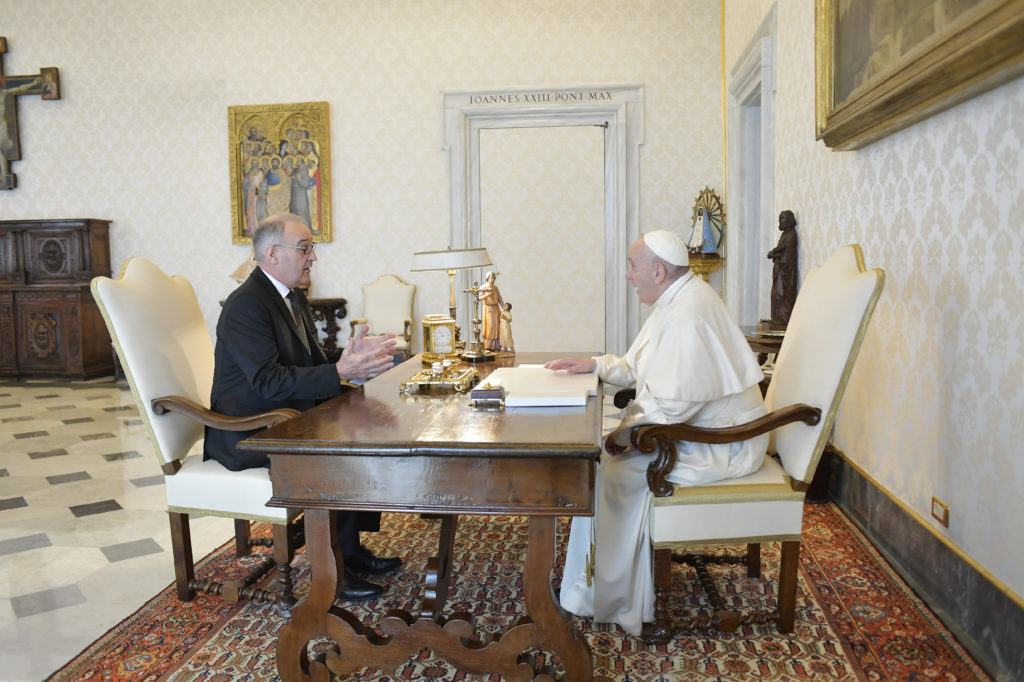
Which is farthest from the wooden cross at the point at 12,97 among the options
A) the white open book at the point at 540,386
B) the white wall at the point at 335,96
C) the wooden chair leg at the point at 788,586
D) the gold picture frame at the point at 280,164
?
the wooden chair leg at the point at 788,586

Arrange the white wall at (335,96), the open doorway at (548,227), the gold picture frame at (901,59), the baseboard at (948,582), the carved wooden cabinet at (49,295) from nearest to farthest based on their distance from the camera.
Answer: the gold picture frame at (901,59) < the baseboard at (948,582) < the white wall at (335,96) < the open doorway at (548,227) < the carved wooden cabinet at (49,295)

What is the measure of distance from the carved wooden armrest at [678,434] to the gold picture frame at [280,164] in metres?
6.86

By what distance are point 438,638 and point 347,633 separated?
0.28 m

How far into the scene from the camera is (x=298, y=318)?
373 cm

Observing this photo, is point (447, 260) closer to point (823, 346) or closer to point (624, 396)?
point (624, 396)

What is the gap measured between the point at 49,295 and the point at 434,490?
8690 millimetres

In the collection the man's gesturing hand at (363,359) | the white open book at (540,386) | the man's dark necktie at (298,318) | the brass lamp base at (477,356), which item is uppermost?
the man's dark necktie at (298,318)

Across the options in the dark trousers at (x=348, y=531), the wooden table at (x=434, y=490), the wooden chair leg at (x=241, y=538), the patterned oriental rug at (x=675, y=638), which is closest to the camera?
the wooden table at (x=434, y=490)

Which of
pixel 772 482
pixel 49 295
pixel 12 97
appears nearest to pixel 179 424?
pixel 772 482

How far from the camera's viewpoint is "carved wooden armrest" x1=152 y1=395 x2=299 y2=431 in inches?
115

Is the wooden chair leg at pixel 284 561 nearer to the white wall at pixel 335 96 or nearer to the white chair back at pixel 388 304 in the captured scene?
the white chair back at pixel 388 304

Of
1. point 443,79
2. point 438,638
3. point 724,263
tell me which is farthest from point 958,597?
point 443,79

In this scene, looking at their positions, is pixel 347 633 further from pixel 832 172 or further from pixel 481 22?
pixel 481 22

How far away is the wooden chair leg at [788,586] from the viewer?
277 cm
